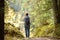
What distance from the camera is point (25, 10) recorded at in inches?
1123

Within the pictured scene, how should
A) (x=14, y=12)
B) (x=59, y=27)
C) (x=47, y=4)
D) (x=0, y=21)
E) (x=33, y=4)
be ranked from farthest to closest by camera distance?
(x=14, y=12)
(x=33, y=4)
(x=47, y=4)
(x=59, y=27)
(x=0, y=21)

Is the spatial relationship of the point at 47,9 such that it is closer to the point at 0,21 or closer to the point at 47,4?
the point at 47,4

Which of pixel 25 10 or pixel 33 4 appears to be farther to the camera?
pixel 25 10

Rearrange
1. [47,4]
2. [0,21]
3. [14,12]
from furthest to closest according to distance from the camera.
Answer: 1. [14,12]
2. [47,4]
3. [0,21]

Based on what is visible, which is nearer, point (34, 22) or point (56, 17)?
point (56, 17)

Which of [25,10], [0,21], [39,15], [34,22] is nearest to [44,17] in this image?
[39,15]

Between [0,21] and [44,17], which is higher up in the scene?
[0,21]

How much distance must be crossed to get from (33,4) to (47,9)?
355 centimetres

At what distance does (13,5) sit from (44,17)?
644 cm

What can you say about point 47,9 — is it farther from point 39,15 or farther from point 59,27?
point 59,27

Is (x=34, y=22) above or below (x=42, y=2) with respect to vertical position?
below

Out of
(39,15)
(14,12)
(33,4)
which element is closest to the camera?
(39,15)

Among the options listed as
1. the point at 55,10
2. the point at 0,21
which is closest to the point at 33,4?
the point at 55,10

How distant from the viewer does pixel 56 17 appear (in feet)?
60.6
